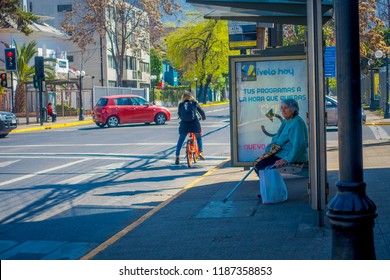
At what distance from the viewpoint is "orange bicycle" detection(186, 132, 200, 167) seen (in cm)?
1623

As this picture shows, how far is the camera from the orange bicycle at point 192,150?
16.2 meters

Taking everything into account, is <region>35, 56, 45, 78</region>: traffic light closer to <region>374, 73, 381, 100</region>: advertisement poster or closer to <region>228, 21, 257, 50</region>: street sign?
<region>374, 73, 381, 100</region>: advertisement poster

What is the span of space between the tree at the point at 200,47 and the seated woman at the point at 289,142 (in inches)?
2376

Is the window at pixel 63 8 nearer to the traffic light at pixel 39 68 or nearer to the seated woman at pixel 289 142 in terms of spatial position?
the traffic light at pixel 39 68

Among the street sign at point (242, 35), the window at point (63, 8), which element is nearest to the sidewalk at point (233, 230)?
the street sign at point (242, 35)

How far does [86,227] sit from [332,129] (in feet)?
66.1

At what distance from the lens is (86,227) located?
946 cm

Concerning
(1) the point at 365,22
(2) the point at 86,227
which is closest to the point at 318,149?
(2) the point at 86,227

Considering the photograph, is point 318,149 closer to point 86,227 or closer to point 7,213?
point 86,227

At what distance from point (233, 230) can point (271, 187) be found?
1796 mm

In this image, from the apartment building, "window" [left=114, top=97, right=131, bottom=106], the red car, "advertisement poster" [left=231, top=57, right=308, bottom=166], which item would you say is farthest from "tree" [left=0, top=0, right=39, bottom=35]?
"advertisement poster" [left=231, top=57, right=308, bottom=166]

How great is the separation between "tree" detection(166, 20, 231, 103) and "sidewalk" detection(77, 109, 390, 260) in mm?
59866

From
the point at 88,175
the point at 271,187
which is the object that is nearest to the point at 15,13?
the point at 88,175

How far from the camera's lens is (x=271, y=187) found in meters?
9.83
